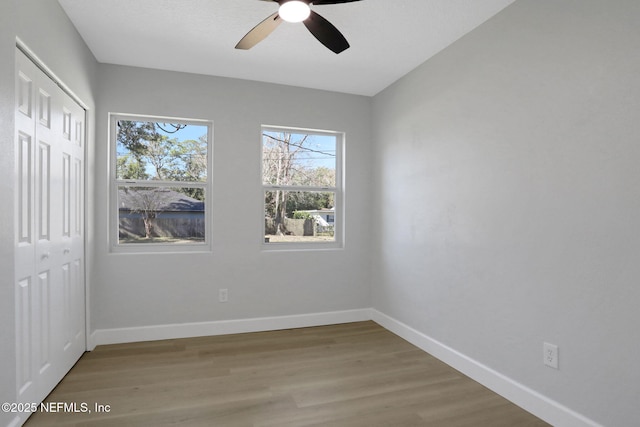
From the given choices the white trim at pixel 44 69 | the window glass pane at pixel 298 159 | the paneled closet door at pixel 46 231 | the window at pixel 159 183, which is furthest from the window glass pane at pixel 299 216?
the white trim at pixel 44 69

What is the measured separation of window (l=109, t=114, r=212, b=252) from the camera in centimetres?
346

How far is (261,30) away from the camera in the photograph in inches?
86.3

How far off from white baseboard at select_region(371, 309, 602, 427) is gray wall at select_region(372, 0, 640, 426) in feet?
0.17

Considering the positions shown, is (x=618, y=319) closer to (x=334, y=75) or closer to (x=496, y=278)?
(x=496, y=278)

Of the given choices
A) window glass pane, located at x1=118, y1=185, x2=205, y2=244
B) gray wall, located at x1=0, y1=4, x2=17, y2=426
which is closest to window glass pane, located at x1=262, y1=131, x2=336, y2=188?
window glass pane, located at x1=118, y1=185, x2=205, y2=244

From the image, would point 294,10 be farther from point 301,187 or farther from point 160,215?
point 160,215

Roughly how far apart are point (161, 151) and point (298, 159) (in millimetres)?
1423

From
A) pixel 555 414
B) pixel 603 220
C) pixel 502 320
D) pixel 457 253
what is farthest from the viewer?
pixel 457 253

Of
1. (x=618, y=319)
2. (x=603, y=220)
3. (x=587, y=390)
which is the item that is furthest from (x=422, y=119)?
(x=587, y=390)

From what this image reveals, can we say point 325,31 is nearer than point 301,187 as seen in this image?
Yes

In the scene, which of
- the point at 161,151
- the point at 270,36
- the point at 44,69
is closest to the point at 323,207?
the point at 161,151

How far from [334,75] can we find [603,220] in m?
2.59

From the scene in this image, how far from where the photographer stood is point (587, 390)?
1.92 meters

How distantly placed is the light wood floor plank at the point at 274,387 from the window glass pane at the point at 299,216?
114 cm
